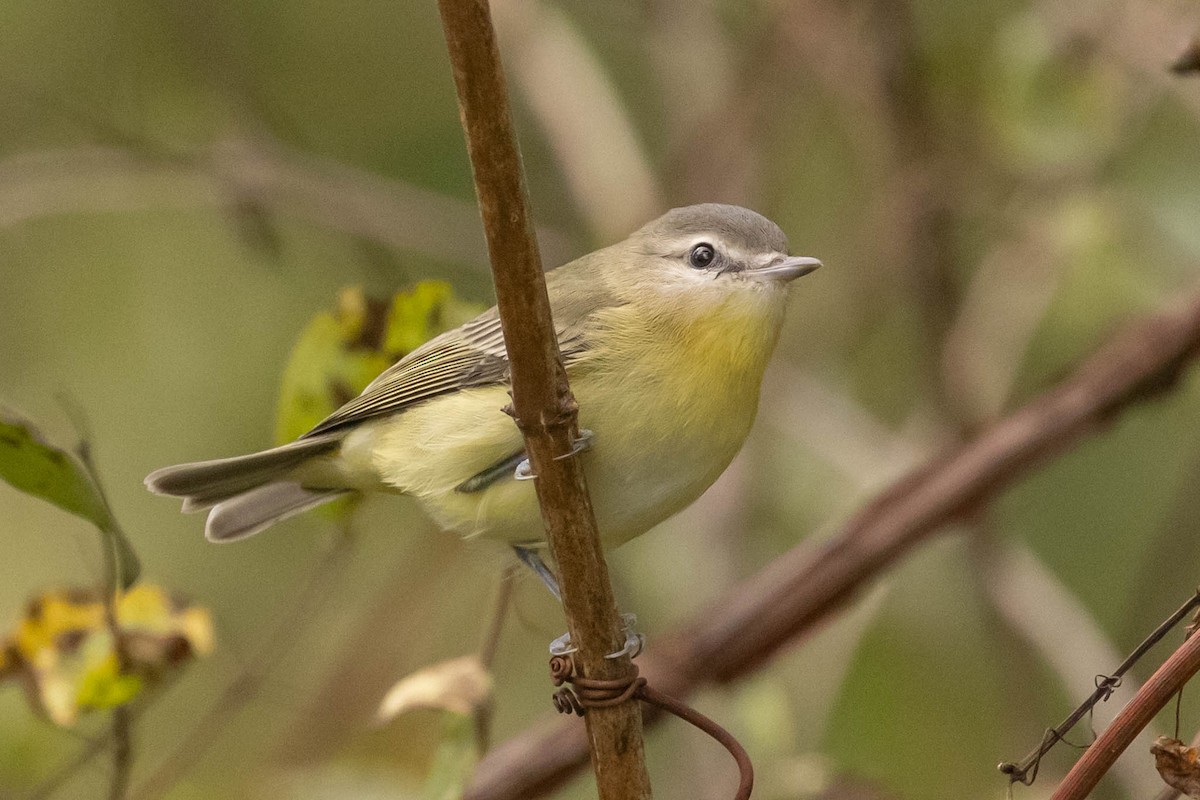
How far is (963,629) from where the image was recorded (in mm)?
5637

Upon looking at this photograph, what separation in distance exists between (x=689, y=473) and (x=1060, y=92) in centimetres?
242

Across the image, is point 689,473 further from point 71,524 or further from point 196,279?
point 196,279

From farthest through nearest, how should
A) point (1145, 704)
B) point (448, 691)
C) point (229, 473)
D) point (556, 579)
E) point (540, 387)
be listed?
point (229, 473), point (448, 691), point (556, 579), point (540, 387), point (1145, 704)

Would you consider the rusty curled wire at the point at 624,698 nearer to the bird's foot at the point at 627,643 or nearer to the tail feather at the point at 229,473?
the bird's foot at the point at 627,643

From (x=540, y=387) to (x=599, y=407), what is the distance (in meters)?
0.92

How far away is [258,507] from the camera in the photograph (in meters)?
3.80

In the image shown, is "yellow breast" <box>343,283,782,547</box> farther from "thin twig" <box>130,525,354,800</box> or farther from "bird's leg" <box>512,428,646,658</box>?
"thin twig" <box>130,525,354,800</box>

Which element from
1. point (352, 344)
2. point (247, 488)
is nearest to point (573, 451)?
point (352, 344)

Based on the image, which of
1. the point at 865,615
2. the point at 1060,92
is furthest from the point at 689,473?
the point at 1060,92

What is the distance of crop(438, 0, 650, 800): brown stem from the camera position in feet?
5.73

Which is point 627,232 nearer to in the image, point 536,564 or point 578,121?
point 578,121

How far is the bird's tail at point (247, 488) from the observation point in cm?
355

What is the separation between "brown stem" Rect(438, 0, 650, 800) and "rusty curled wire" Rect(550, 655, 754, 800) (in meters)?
0.02

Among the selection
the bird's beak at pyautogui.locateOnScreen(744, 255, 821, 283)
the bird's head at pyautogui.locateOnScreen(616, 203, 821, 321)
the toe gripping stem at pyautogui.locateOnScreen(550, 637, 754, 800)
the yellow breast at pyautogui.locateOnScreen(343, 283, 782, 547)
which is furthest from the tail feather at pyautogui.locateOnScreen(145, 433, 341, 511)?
the toe gripping stem at pyautogui.locateOnScreen(550, 637, 754, 800)
